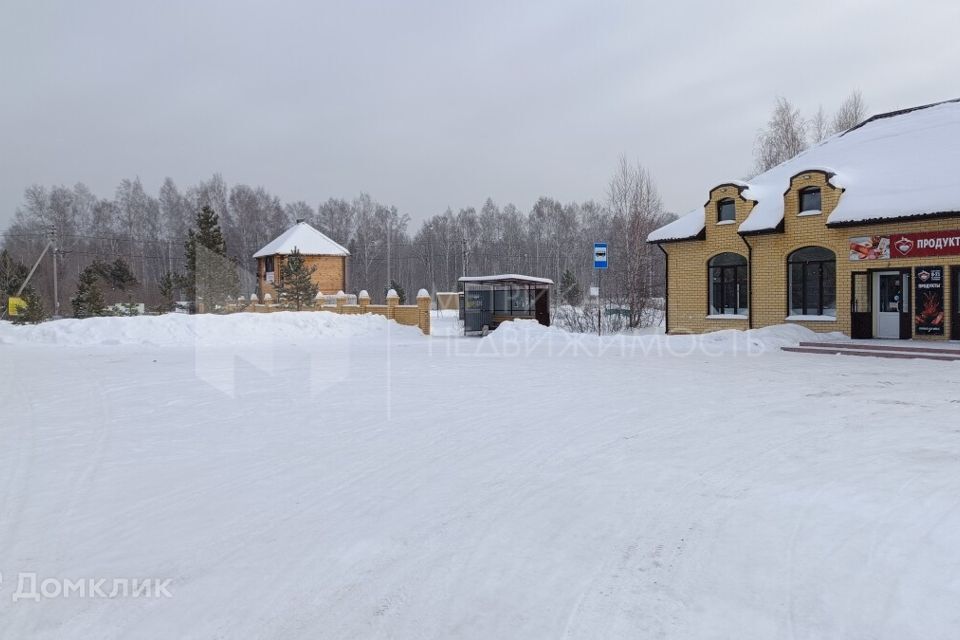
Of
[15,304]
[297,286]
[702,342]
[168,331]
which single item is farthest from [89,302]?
[702,342]

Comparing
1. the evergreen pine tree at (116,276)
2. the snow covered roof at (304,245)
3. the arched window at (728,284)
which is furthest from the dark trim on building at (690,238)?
the evergreen pine tree at (116,276)

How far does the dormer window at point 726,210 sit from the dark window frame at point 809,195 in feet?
7.03

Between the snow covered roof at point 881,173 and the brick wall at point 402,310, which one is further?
the brick wall at point 402,310

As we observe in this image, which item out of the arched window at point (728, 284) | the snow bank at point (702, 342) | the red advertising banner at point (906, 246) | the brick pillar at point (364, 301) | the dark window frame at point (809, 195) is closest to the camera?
the red advertising banner at point (906, 246)

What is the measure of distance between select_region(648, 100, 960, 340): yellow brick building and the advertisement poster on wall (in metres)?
0.03

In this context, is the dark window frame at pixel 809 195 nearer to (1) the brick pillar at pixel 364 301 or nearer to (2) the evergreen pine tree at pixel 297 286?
(1) the brick pillar at pixel 364 301

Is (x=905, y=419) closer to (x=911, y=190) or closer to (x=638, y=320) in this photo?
(x=911, y=190)

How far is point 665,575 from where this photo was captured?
3.50 metres

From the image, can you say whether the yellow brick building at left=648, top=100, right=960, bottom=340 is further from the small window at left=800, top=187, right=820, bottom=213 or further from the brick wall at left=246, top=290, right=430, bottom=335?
the brick wall at left=246, top=290, right=430, bottom=335

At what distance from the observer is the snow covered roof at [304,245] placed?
4291cm

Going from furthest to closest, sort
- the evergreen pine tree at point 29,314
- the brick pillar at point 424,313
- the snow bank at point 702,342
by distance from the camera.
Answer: the evergreen pine tree at point 29,314 → the brick pillar at point 424,313 → the snow bank at point 702,342

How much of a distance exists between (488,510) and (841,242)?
56.8 feet

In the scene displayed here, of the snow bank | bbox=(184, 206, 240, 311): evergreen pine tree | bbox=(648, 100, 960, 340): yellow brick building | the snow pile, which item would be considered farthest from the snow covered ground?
bbox=(184, 206, 240, 311): evergreen pine tree

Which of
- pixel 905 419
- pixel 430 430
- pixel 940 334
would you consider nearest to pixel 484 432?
pixel 430 430
